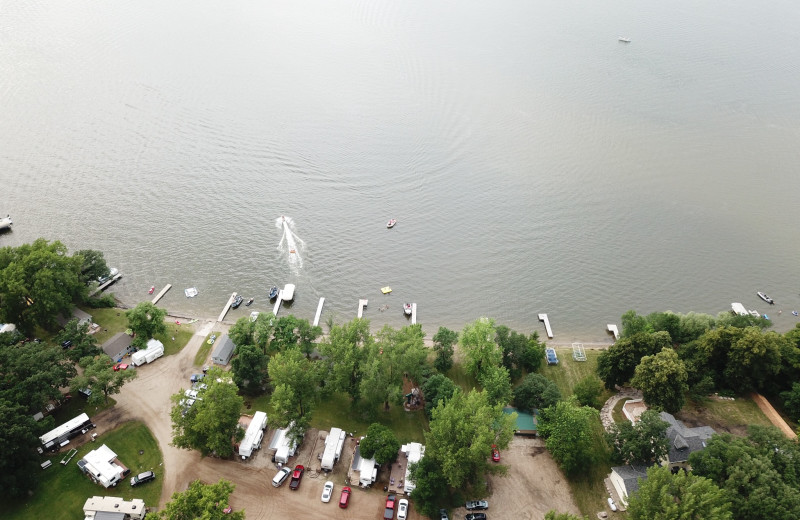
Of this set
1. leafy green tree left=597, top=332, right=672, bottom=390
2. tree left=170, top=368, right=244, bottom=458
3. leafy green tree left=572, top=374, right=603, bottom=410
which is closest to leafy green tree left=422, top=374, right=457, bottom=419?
leafy green tree left=572, top=374, right=603, bottom=410

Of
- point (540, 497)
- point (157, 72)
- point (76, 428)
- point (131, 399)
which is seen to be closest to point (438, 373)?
point (540, 497)

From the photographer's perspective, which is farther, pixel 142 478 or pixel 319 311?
pixel 319 311

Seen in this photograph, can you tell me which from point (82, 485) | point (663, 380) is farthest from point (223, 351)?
point (663, 380)

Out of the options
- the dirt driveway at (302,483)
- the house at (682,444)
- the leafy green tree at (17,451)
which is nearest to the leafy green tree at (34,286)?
the dirt driveway at (302,483)

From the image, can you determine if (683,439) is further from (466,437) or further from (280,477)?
(280,477)

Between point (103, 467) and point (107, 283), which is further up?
point (107, 283)

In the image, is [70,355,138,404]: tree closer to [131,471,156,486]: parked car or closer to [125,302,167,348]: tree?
[125,302,167,348]: tree
